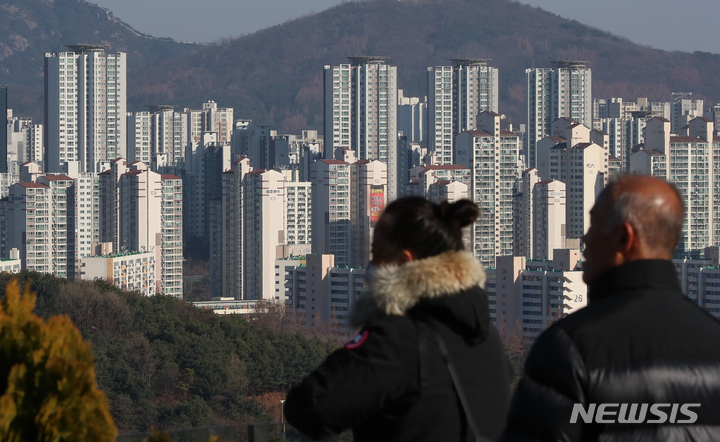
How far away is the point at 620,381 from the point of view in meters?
0.67

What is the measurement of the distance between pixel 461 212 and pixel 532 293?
1473 centimetres

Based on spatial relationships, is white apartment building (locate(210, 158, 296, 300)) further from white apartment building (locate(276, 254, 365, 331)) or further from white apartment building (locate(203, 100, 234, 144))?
white apartment building (locate(203, 100, 234, 144))

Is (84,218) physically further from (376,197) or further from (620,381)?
(620,381)

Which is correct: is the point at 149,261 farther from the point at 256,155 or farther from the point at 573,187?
the point at 256,155

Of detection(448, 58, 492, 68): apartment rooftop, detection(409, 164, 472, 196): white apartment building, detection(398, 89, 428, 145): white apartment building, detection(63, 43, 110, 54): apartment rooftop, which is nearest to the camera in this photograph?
detection(409, 164, 472, 196): white apartment building

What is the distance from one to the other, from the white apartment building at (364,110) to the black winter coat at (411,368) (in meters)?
25.9

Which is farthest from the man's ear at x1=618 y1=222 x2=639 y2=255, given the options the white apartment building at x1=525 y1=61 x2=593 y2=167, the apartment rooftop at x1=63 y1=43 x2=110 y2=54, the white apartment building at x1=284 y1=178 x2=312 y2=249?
the white apartment building at x1=525 y1=61 x2=593 y2=167

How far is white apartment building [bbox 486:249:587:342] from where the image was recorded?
14930 millimetres

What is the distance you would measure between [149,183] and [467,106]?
1402 cm

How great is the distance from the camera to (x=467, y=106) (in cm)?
3070

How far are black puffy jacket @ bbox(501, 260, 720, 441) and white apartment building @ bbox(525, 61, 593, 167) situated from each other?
32890mm

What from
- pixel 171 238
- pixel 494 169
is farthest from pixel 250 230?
pixel 494 169

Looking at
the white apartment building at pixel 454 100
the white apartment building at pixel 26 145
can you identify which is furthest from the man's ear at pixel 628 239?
the white apartment building at pixel 26 145

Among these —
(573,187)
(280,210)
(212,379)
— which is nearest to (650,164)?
(573,187)
